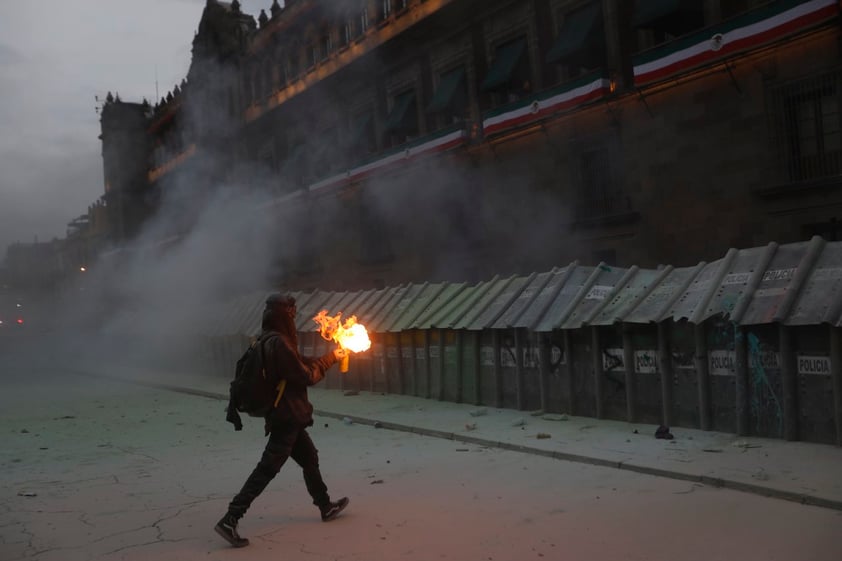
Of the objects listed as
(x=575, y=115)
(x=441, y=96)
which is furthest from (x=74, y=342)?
(x=575, y=115)

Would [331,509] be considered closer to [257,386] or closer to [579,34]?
[257,386]

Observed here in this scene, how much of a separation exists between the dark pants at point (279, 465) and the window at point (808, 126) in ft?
42.2

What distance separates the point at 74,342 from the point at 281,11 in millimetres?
23965

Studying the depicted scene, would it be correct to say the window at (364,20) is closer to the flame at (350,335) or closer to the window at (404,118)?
the window at (404,118)

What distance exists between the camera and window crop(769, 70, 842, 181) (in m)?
14.5

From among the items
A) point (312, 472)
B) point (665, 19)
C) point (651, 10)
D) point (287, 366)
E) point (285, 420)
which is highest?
point (651, 10)

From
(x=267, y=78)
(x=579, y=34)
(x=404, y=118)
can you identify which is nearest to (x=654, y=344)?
(x=579, y=34)

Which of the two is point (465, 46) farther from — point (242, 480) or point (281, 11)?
point (242, 480)

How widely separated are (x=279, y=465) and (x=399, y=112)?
71.0 feet

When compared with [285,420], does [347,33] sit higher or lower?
higher

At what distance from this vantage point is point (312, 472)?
5.54 metres

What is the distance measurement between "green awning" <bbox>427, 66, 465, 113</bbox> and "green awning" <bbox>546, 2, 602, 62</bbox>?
431 centimetres

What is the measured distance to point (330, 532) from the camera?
5.37 m

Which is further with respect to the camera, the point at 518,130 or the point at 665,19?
the point at 518,130
